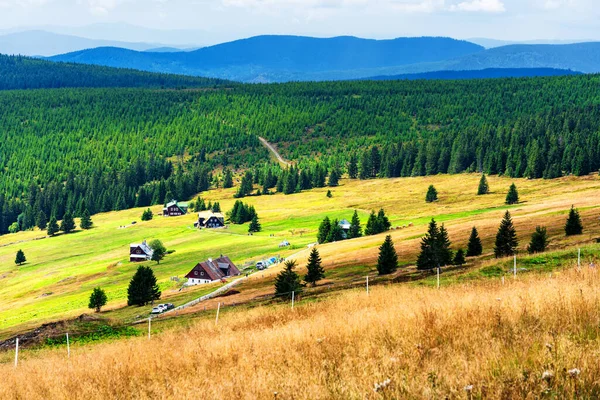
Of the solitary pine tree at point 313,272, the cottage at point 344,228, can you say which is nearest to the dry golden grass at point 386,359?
the solitary pine tree at point 313,272

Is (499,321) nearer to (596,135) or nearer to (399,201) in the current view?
(399,201)

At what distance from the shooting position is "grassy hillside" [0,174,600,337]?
69.0 metres

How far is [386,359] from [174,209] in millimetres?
172720

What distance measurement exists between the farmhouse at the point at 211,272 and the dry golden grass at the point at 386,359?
65.2 metres

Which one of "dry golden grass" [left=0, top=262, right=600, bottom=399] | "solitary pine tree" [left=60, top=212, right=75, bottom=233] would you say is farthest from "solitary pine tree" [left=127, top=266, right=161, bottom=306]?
"solitary pine tree" [left=60, top=212, right=75, bottom=233]

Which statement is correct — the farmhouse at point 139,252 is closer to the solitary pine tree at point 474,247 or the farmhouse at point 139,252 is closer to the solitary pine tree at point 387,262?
the solitary pine tree at point 387,262

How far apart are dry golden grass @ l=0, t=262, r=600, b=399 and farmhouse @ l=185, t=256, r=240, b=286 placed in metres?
65.2

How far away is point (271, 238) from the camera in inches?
4528

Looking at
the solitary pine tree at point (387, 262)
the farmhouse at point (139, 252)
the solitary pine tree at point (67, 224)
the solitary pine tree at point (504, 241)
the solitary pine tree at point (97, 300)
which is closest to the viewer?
the solitary pine tree at point (504, 241)

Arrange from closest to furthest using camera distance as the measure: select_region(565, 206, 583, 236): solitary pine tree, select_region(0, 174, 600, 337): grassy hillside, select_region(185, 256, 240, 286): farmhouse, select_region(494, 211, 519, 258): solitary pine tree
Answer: select_region(494, 211, 519, 258): solitary pine tree < select_region(565, 206, 583, 236): solitary pine tree < select_region(0, 174, 600, 337): grassy hillside < select_region(185, 256, 240, 286): farmhouse

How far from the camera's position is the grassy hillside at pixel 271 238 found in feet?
226

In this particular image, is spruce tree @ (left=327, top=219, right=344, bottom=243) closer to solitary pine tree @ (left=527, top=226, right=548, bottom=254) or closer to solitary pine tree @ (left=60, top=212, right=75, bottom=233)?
solitary pine tree @ (left=527, top=226, right=548, bottom=254)

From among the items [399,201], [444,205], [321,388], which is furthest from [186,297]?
[399,201]

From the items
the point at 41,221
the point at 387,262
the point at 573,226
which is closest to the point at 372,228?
the point at 573,226
